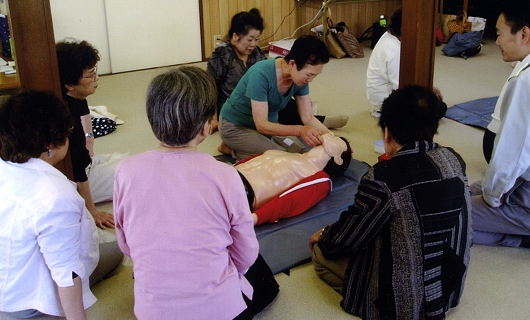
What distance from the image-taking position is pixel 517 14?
228cm

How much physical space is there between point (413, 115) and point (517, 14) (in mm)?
934

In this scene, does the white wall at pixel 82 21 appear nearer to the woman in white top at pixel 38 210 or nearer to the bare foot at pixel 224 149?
the bare foot at pixel 224 149

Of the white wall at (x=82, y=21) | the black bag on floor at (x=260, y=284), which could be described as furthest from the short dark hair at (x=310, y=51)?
the white wall at (x=82, y=21)

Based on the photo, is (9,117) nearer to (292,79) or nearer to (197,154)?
(197,154)

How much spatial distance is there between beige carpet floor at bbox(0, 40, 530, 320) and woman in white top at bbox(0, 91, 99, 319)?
0.30 meters

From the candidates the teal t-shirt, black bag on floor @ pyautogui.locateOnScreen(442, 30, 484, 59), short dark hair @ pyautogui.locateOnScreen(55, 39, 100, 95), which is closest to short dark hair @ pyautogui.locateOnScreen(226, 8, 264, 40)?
the teal t-shirt

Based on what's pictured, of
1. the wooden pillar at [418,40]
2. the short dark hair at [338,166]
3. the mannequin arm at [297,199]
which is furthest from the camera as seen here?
the short dark hair at [338,166]

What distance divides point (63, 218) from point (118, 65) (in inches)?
156

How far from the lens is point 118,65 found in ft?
17.5

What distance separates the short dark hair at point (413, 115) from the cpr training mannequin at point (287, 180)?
32.3 inches

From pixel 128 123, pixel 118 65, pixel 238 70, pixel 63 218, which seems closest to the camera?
pixel 63 218

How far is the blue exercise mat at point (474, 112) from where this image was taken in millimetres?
3802

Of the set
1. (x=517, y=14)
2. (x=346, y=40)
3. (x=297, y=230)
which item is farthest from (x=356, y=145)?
(x=346, y=40)

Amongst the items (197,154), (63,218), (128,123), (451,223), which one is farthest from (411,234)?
(128,123)
